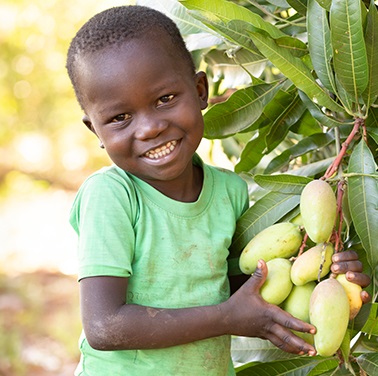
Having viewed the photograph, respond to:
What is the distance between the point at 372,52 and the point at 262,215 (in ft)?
1.10

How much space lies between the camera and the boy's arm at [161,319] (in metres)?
1.21

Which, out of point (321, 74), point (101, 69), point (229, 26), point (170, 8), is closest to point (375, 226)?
point (321, 74)

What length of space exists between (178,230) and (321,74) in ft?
1.12

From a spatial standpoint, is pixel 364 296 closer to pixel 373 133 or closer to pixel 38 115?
pixel 373 133

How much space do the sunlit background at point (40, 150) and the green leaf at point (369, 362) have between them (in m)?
3.18

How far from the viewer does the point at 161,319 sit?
4.02 ft

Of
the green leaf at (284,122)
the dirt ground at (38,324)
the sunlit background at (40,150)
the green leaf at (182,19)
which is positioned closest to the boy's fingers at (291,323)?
the green leaf at (284,122)

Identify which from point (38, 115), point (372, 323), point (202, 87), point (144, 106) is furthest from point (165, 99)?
point (38, 115)

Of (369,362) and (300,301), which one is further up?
(300,301)

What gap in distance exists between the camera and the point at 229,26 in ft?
4.13

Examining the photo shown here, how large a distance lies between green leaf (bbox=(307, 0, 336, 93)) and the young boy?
21 centimetres

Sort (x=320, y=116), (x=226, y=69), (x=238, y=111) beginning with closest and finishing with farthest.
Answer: (x=320, y=116) → (x=238, y=111) → (x=226, y=69)

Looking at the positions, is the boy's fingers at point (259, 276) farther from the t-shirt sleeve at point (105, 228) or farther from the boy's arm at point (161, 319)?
the t-shirt sleeve at point (105, 228)

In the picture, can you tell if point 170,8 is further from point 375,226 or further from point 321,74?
point 375,226
